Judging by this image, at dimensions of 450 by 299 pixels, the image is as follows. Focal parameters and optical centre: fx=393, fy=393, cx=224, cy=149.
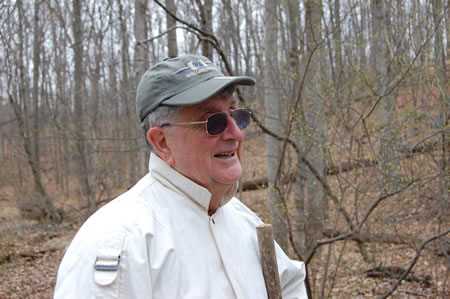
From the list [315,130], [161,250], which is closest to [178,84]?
[161,250]

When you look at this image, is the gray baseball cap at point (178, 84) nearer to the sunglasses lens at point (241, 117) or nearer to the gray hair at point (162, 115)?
the gray hair at point (162, 115)

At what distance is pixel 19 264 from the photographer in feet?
27.5

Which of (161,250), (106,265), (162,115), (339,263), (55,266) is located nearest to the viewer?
(106,265)

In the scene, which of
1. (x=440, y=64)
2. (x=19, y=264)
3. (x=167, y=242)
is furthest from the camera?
(x=19, y=264)

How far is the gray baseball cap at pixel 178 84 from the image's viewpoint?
168cm

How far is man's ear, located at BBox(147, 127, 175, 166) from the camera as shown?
1.76m

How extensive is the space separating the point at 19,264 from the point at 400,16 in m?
8.61

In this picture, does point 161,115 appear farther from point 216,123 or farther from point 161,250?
point 161,250

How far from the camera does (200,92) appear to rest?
1.68m

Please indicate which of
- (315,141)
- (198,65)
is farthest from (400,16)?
(198,65)

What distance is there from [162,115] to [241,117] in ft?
1.33

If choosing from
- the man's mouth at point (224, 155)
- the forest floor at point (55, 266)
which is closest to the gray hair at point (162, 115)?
the man's mouth at point (224, 155)

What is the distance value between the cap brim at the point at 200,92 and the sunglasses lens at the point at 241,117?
0.18 metres

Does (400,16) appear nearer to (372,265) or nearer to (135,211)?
(372,265)
